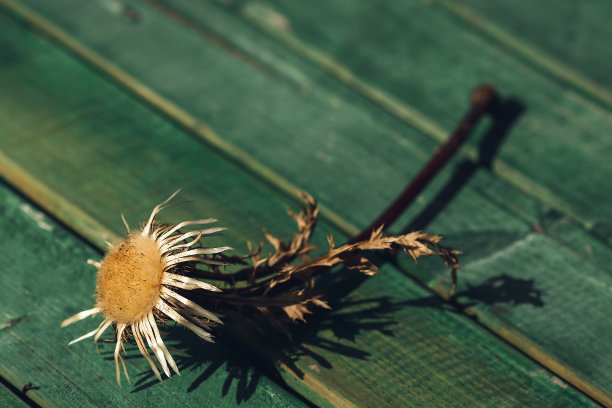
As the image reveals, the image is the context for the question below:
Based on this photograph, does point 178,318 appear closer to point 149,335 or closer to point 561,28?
point 149,335

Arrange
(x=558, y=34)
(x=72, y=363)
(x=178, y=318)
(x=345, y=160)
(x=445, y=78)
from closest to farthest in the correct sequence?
(x=178, y=318) → (x=72, y=363) → (x=345, y=160) → (x=445, y=78) → (x=558, y=34)

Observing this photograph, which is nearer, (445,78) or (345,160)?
(345,160)

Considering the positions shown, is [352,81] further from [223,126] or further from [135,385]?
[135,385]

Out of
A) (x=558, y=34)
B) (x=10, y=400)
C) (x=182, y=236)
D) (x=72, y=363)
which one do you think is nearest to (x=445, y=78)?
(x=558, y=34)

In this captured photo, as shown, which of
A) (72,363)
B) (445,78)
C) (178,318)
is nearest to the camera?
(178,318)

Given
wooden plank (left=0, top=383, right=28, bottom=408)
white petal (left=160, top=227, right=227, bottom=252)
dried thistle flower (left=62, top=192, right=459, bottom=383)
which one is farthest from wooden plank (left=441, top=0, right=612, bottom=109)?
wooden plank (left=0, top=383, right=28, bottom=408)

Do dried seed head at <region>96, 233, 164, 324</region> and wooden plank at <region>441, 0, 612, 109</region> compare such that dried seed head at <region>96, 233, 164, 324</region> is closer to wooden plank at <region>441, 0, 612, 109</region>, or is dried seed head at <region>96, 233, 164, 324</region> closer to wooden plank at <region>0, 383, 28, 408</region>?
wooden plank at <region>0, 383, 28, 408</region>

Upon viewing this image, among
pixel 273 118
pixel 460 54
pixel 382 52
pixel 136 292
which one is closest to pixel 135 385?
pixel 136 292
